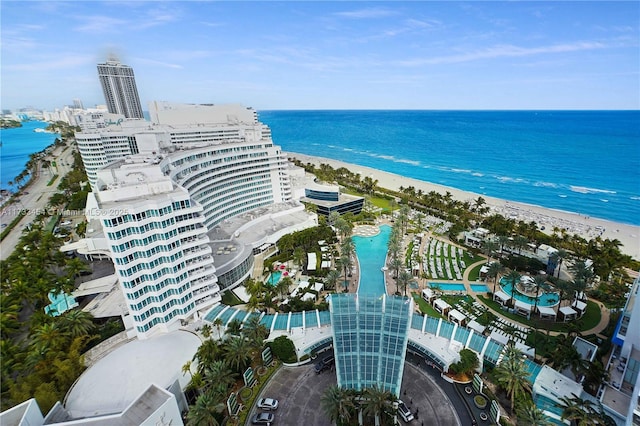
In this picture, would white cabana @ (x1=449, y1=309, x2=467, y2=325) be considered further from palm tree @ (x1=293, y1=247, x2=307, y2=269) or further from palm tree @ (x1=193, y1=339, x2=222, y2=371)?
palm tree @ (x1=193, y1=339, x2=222, y2=371)

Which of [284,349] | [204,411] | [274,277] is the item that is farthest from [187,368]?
[274,277]

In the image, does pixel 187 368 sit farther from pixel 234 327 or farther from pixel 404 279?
pixel 404 279

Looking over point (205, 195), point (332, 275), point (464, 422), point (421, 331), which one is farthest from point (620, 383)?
point (205, 195)

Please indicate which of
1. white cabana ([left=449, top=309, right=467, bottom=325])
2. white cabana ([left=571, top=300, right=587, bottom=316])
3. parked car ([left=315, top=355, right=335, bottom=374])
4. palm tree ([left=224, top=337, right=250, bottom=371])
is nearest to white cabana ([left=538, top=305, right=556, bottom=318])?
white cabana ([left=571, top=300, right=587, bottom=316])

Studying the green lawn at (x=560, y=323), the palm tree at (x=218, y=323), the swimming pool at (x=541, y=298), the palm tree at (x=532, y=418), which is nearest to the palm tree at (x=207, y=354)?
the palm tree at (x=218, y=323)

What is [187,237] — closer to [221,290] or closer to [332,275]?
[221,290]
